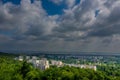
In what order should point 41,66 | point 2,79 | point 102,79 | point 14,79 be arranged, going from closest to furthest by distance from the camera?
point 2,79
point 14,79
point 102,79
point 41,66

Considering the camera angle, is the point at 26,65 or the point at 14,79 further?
the point at 26,65

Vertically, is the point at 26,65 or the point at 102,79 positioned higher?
the point at 26,65

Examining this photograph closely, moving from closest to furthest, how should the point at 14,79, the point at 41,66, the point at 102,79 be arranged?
1. the point at 14,79
2. the point at 102,79
3. the point at 41,66

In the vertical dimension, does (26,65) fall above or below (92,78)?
above

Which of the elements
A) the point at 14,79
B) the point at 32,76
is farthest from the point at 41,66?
the point at 14,79

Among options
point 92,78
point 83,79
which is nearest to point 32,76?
point 83,79

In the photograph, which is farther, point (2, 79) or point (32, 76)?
point (32, 76)

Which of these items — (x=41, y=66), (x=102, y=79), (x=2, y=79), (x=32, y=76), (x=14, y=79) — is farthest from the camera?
(x=41, y=66)

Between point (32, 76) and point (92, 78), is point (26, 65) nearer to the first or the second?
point (32, 76)

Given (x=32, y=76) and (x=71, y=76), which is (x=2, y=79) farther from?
(x=71, y=76)
